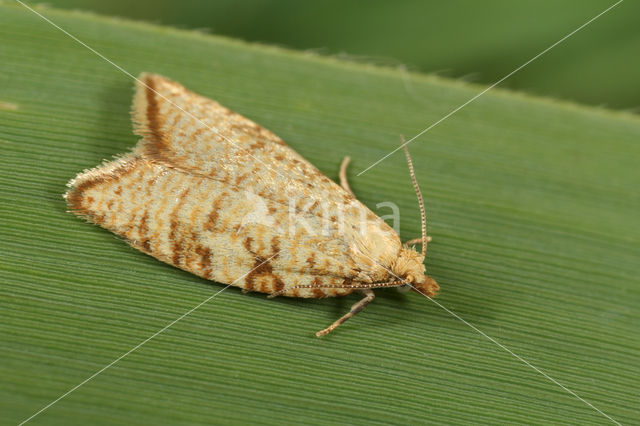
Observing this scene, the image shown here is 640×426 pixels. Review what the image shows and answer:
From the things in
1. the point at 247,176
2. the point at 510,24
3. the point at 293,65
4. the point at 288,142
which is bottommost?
the point at 247,176

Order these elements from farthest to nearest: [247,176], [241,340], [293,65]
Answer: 1. [293,65]
2. [247,176]
3. [241,340]

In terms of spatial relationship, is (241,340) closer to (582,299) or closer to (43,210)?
(43,210)

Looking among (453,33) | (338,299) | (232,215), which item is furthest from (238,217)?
(453,33)

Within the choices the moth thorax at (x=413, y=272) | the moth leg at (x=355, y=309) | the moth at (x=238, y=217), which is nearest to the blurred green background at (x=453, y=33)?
the moth at (x=238, y=217)

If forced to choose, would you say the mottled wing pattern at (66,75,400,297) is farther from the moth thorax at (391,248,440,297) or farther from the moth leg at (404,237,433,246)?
the moth leg at (404,237,433,246)

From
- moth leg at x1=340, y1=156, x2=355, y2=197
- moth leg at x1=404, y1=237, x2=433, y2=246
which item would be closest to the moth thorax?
moth leg at x1=404, y1=237, x2=433, y2=246

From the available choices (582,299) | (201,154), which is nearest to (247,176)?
(201,154)
